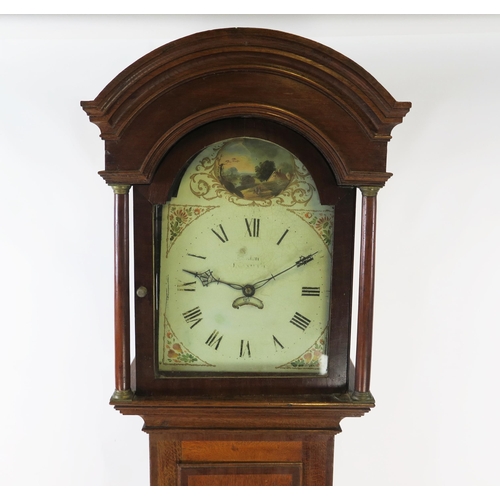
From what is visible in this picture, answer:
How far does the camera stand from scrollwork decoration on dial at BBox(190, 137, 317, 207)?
1.12 metres

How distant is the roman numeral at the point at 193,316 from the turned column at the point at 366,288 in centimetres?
35

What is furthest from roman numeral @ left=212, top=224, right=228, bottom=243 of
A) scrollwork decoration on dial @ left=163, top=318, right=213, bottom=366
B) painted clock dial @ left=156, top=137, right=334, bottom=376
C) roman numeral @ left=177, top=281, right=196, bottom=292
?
scrollwork decoration on dial @ left=163, top=318, right=213, bottom=366

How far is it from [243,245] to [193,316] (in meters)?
0.19

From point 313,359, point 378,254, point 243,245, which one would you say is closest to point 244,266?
point 243,245

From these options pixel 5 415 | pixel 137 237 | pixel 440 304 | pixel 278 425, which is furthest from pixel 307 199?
pixel 5 415

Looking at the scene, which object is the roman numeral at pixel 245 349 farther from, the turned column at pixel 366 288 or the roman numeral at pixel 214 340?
the turned column at pixel 366 288

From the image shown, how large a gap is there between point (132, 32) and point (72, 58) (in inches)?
7.0

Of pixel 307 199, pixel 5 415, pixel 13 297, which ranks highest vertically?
pixel 307 199

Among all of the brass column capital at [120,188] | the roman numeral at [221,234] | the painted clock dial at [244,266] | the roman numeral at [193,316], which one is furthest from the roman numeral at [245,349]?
the brass column capital at [120,188]

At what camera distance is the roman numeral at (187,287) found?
45.6 inches

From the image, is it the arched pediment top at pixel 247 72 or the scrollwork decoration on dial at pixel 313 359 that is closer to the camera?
the arched pediment top at pixel 247 72

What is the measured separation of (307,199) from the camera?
1.14 m

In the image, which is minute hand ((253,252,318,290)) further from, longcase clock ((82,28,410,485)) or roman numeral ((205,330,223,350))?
roman numeral ((205,330,223,350))

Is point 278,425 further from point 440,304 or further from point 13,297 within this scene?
point 13,297
